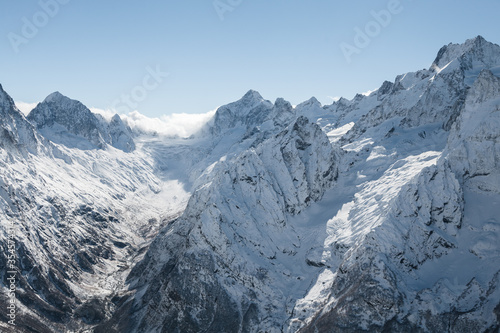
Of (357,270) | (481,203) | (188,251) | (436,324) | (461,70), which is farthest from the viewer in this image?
(461,70)

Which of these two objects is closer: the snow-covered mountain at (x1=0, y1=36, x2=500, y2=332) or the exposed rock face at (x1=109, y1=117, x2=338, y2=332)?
the snow-covered mountain at (x1=0, y1=36, x2=500, y2=332)

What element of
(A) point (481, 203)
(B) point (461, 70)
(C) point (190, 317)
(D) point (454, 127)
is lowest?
(A) point (481, 203)

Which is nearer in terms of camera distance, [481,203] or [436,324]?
[436,324]

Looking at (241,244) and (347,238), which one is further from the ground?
A: (241,244)

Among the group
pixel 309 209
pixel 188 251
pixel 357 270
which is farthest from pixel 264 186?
pixel 357 270

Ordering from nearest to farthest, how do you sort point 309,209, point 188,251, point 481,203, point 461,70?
1. point 481,203
2. point 188,251
3. point 309,209
4. point 461,70

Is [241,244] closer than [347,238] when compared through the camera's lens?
No

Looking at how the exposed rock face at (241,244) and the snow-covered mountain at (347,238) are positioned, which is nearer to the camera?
the snow-covered mountain at (347,238)

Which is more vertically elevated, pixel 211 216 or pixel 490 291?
pixel 211 216

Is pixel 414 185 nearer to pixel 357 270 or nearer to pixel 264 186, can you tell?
pixel 357 270
